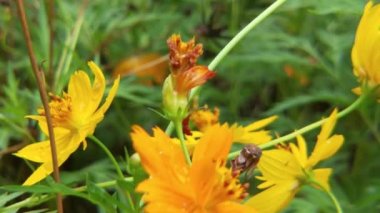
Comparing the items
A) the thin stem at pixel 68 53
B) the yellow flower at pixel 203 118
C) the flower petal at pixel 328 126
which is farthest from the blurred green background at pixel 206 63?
the flower petal at pixel 328 126

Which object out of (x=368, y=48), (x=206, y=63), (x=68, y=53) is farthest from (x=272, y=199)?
(x=206, y=63)

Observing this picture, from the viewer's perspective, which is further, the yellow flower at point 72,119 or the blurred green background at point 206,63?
the blurred green background at point 206,63

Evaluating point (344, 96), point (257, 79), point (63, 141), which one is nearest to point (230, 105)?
point (257, 79)

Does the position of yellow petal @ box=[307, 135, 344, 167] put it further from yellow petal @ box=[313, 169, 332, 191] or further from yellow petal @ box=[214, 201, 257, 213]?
yellow petal @ box=[214, 201, 257, 213]

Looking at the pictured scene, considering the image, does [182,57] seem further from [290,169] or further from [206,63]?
[206,63]

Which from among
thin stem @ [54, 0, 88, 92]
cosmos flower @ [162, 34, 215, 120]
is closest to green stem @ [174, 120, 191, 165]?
cosmos flower @ [162, 34, 215, 120]

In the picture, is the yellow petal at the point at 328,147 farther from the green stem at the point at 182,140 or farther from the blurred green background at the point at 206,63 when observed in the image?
the blurred green background at the point at 206,63
